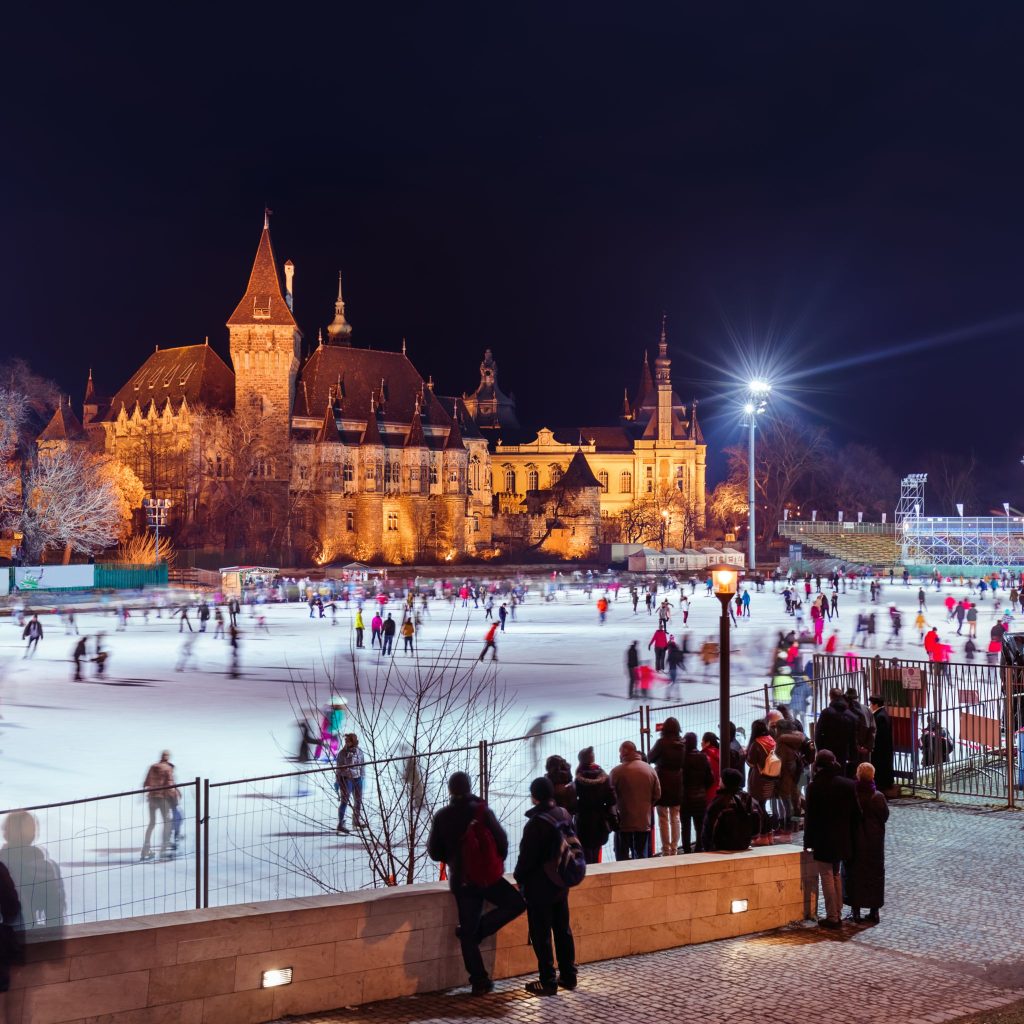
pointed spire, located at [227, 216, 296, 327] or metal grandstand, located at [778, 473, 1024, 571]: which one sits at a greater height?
pointed spire, located at [227, 216, 296, 327]

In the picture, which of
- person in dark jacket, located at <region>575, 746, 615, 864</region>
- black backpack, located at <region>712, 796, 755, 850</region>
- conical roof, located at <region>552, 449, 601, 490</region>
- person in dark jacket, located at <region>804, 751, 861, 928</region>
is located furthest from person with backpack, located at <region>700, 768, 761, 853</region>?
conical roof, located at <region>552, 449, 601, 490</region>

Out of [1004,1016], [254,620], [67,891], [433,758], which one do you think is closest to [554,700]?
[433,758]

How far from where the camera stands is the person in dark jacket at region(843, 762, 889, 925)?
7.24 meters

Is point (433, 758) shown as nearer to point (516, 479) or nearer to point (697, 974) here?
point (697, 974)

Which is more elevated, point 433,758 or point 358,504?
point 358,504

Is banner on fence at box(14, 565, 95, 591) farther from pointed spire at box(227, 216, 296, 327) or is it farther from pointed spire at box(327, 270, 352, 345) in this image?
pointed spire at box(327, 270, 352, 345)

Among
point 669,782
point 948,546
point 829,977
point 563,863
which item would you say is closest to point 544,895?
point 563,863

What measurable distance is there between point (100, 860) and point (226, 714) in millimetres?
7951

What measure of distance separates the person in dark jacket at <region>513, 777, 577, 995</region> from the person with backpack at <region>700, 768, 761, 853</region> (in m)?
1.68

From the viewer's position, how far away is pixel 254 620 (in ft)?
127

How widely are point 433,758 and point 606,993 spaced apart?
5.59 metres

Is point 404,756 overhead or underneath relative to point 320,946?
overhead

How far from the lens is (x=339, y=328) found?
106250 millimetres

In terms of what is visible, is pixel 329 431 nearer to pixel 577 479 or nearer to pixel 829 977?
pixel 577 479
